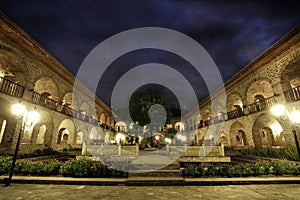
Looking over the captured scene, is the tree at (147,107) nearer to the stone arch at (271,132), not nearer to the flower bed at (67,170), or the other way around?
the stone arch at (271,132)

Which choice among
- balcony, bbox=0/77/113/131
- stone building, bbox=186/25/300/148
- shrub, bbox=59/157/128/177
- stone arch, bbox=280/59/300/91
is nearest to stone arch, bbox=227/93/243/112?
stone building, bbox=186/25/300/148

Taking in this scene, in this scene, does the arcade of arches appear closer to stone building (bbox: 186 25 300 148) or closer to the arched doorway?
stone building (bbox: 186 25 300 148)

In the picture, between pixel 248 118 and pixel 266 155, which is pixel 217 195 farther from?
pixel 248 118

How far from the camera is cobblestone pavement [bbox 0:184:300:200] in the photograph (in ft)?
15.6

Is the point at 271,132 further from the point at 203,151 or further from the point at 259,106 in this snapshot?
the point at 203,151

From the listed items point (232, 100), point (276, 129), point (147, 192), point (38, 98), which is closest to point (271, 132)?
point (276, 129)

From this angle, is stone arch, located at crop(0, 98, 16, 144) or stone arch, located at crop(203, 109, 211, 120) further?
stone arch, located at crop(203, 109, 211, 120)

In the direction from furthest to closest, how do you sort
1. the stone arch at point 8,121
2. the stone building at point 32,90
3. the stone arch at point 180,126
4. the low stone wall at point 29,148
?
1. the stone arch at point 180,126
2. the low stone wall at point 29,148
3. the stone arch at point 8,121
4. the stone building at point 32,90

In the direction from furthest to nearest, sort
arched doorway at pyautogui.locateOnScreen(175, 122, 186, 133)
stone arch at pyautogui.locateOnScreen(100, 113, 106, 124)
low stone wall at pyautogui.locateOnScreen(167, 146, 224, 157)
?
1. arched doorway at pyautogui.locateOnScreen(175, 122, 186, 133)
2. stone arch at pyautogui.locateOnScreen(100, 113, 106, 124)
3. low stone wall at pyautogui.locateOnScreen(167, 146, 224, 157)

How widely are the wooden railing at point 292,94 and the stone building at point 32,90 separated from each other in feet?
56.1

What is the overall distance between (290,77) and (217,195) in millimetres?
13141

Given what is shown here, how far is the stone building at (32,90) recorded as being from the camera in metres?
10.7

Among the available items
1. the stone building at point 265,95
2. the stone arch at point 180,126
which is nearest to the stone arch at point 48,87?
the stone building at point 265,95

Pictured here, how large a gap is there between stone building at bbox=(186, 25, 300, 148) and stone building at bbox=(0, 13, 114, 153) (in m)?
17.0
